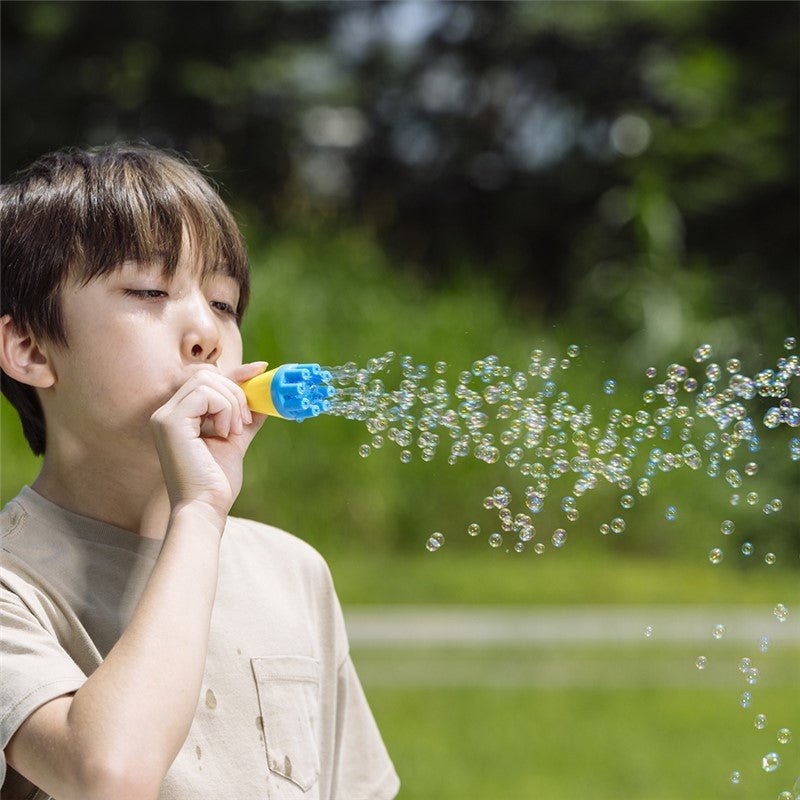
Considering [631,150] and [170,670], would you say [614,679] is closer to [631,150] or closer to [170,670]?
[170,670]

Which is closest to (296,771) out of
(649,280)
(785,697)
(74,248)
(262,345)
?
(74,248)

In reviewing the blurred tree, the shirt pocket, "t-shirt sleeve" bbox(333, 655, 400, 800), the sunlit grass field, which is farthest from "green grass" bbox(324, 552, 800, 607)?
the shirt pocket

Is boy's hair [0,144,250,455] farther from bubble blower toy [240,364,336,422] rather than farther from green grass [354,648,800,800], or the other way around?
green grass [354,648,800,800]

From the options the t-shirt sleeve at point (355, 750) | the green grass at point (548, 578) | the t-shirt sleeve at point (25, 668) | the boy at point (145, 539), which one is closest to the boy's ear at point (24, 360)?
the boy at point (145, 539)

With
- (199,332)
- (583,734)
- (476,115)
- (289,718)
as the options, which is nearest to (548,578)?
(583,734)

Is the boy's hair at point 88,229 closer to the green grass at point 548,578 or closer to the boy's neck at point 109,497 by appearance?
the boy's neck at point 109,497

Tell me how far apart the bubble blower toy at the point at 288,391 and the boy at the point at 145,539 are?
3cm

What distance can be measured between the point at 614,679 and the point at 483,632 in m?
0.49

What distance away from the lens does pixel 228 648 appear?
51.1 inches

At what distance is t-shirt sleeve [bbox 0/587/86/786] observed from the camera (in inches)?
42.8

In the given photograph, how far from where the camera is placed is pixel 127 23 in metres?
8.76

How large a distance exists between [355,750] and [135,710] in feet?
1.57

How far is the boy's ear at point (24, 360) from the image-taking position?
1.31 meters

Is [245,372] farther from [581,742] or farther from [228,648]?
[581,742]
